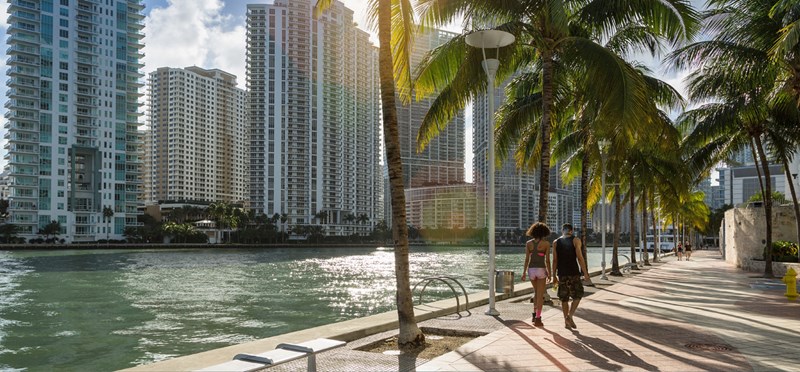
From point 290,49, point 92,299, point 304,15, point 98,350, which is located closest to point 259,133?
point 290,49

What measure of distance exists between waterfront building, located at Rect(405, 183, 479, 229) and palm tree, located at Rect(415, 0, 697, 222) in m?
142

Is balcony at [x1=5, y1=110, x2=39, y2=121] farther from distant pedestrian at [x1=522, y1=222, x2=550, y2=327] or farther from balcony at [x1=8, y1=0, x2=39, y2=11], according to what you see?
distant pedestrian at [x1=522, y1=222, x2=550, y2=327]

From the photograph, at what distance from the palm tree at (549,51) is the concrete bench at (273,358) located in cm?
796

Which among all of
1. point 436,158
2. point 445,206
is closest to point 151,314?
point 436,158

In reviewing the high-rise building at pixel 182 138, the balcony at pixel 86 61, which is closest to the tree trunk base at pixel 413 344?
the balcony at pixel 86 61

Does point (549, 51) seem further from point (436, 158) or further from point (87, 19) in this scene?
point (87, 19)

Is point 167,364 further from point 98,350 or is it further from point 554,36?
point 554,36

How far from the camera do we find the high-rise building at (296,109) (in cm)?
16625

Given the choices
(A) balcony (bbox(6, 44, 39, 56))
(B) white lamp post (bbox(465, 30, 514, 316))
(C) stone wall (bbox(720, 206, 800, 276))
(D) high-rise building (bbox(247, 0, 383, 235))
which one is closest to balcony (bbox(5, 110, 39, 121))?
(A) balcony (bbox(6, 44, 39, 56))

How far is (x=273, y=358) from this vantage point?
5.95m

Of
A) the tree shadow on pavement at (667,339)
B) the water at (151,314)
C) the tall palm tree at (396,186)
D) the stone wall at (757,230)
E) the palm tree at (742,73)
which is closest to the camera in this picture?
the tree shadow on pavement at (667,339)

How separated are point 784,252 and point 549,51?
66.3 ft

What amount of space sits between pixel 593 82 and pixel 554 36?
2147mm

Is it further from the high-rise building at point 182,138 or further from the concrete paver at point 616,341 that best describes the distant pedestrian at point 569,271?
the high-rise building at point 182,138
